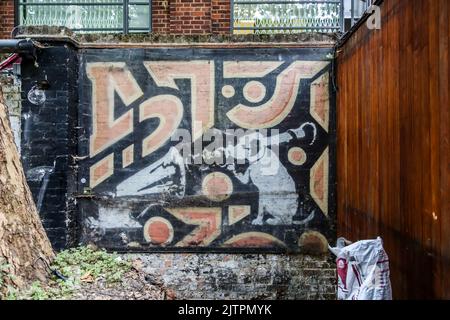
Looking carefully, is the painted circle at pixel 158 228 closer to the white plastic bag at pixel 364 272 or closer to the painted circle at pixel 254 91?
the painted circle at pixel 254 91

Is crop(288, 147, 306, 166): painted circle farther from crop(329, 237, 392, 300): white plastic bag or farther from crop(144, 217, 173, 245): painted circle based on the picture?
crop(329, 237, 392, 300): white plastic bag

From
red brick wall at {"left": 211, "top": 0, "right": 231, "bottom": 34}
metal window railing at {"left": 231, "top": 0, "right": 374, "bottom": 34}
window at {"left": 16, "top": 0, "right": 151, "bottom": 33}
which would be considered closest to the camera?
metal window railing at {"left": 231, "top": 0, "right": 374, "bottom": 34}

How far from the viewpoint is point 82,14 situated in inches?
267

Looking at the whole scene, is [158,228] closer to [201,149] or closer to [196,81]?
[201,149]

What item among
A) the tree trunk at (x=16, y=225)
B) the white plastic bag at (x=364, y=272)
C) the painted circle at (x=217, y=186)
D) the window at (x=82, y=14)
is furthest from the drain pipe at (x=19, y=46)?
the white plastic bag at (x=364, y=272)

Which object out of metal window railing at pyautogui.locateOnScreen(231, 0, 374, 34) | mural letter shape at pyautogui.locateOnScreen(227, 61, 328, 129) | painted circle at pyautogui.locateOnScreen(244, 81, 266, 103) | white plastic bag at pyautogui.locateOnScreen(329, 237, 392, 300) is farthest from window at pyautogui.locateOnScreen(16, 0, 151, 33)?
white plastic bag at pyautogui.locateOnScreen(329, 237, 392, 300)

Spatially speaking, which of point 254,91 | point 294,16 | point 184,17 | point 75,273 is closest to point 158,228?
point 75,273

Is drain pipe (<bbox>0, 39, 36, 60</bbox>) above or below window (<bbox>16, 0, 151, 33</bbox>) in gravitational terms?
below

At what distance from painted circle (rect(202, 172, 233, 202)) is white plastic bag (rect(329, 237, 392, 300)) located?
Answer: 2.94 meters

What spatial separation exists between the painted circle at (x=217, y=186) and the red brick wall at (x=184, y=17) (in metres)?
2.58

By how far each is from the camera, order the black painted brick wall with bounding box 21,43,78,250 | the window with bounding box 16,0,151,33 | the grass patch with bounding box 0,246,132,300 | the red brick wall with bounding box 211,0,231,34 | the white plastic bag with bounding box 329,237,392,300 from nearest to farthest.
→ the white plastic bag with bounding box 329,237,392,300, the grass patch with bounding box 0,246,132,300, the black painted brick wall with bounding box 21,43,78,250, the window with bounding box 16,0,151,33, the red brick wall with bounding box 211,0,231,34

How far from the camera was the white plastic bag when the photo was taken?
111 inches

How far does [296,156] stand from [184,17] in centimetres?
316
